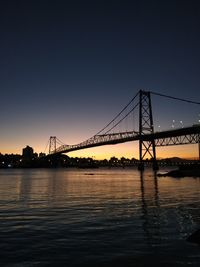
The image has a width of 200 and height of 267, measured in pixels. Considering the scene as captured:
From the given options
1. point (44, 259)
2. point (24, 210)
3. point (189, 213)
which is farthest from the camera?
point (24, 210)

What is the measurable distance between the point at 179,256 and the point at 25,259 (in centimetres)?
473

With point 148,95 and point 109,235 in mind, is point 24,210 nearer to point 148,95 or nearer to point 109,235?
point 109,235

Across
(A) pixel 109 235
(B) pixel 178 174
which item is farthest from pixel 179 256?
(B) pixel 178 174

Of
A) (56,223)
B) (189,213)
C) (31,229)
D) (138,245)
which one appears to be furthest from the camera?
(189,213)

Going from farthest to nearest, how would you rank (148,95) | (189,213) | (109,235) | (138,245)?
(148,95)
(189,213)
(109,235)
(138,245)

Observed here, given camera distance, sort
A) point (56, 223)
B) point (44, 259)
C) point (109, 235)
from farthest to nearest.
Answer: point (56, 223), point (109, 235), point (44, 259)

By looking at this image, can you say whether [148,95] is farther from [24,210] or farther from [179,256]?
[179,256]

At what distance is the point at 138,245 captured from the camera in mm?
12125

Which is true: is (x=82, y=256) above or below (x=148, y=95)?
A: below

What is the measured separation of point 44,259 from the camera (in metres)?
10.3

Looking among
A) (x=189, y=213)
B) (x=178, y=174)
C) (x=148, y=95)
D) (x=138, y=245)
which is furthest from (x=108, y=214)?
(x=148, y=95)

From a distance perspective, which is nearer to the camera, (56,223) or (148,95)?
(56,223)

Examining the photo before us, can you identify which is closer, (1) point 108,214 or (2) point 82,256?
(2) point 82,256

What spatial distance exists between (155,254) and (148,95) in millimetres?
105265
